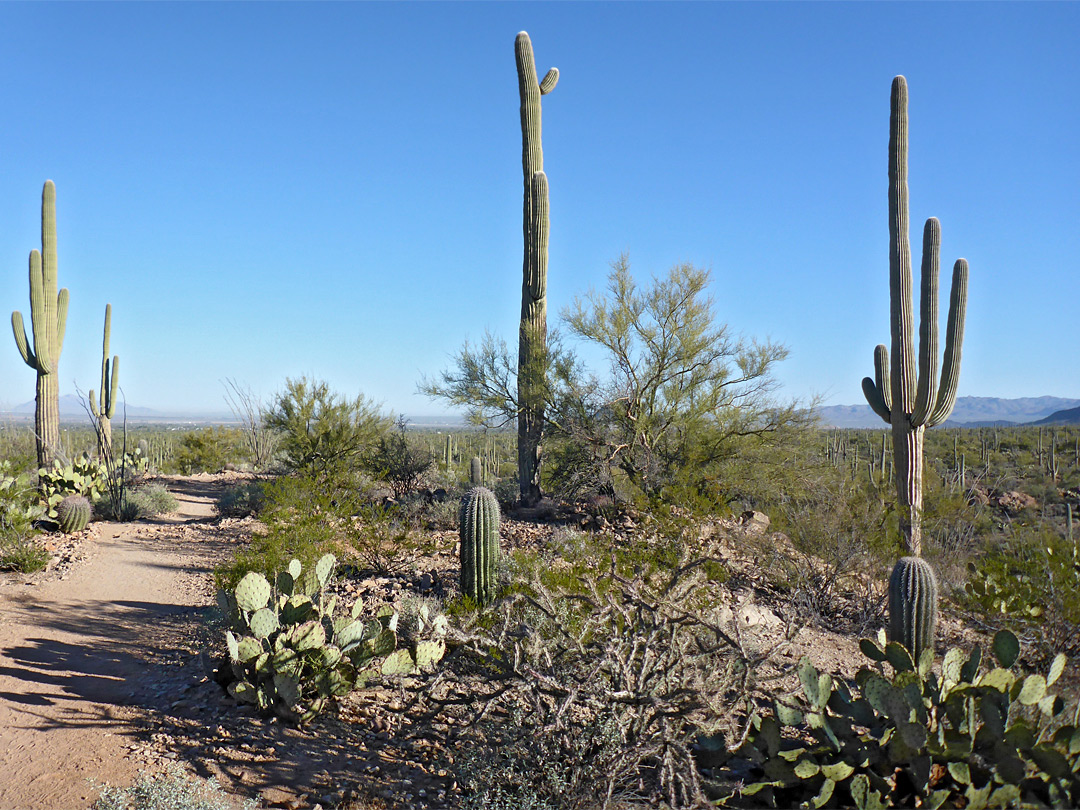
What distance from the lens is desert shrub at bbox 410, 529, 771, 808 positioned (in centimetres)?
353

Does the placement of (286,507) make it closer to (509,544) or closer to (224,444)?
(509,544)

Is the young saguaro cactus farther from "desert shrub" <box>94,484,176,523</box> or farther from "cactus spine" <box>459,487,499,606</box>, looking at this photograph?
"desert shrub" <box>94,484,176,523</box>

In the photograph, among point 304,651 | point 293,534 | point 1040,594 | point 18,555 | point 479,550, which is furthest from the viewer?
point 18,555

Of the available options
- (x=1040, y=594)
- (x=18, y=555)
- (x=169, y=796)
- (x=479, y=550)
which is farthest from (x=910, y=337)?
(x=18, y=555)

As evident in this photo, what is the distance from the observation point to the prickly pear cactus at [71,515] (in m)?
11.2

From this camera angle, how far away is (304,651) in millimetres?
4715

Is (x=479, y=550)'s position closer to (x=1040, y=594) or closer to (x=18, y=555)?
(x=1040, y=594)

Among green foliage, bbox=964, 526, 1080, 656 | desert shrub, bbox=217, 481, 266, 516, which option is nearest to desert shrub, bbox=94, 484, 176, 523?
desert shrub, bbox=217, 481, 266, 516

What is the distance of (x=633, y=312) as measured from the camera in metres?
13.1

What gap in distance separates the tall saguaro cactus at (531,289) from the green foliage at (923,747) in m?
10.0

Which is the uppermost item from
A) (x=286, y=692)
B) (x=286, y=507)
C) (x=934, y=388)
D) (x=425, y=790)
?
(x=934, y=388)

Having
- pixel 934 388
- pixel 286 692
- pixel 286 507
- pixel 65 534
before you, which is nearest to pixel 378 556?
pixel 286 507

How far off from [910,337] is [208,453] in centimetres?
2235

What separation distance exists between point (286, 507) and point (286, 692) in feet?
12.3
